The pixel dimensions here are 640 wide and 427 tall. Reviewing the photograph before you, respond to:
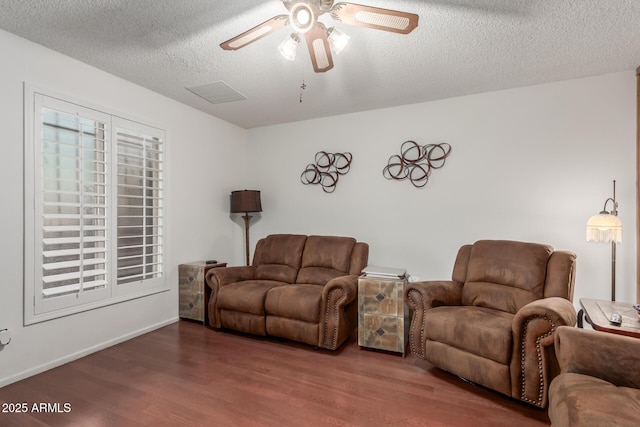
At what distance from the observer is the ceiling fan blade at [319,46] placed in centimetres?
165

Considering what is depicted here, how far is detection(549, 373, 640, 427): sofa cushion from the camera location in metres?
1.12

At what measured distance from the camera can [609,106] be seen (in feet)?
9.00

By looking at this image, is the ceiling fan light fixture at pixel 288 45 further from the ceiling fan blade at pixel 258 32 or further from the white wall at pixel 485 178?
the white wall at pixel 485 178

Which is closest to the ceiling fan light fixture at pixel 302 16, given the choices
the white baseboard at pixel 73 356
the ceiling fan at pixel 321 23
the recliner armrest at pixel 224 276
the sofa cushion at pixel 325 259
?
the ceiling fan at pixel 321 23

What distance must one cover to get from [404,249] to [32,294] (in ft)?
11.1

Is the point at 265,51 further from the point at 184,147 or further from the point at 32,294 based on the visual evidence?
the point at 32,294

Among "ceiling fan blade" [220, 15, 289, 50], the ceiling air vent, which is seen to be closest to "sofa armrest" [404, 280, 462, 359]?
"ceiling fan blade" [220, 15, 289, 50]

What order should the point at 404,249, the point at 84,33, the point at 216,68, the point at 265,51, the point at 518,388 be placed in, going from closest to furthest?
the point at 518,388, the point at 84,33, the point at 265,51, the point at 216,68, the point at 404,249

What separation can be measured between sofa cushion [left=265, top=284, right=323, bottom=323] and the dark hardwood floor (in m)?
0.32

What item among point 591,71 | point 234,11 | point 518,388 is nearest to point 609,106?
point 591,71

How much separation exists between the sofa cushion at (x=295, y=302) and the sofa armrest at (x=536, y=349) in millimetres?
1494

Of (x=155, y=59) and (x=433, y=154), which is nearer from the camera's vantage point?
(x=155, y=59)

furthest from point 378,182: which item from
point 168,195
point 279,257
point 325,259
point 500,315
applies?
point 168,195

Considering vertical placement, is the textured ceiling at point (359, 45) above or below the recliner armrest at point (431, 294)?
above
